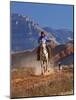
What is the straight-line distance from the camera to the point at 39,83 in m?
2.25

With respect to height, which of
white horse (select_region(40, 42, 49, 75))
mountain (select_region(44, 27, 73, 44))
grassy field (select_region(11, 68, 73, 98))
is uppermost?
mountain (select_region(44, 27, 73, 44))

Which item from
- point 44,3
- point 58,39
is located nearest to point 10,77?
point 58,39

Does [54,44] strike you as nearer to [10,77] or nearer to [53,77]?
[53,77]

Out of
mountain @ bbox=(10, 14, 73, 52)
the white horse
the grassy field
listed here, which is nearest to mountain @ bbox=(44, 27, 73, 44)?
mountain @ bbox=(10, 14, 73, 52)

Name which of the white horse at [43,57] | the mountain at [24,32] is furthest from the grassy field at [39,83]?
the mountain at [24,32]

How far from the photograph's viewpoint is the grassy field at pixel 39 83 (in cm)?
220

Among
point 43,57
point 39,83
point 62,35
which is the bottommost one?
point 39,83

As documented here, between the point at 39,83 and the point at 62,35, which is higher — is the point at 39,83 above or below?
below

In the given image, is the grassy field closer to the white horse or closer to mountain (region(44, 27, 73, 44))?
the white horse

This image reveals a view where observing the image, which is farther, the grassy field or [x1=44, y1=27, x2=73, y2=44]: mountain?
[x1=44, y1=27, x2=73, y2=44]: mountain

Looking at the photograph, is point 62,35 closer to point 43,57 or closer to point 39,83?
point 43,57

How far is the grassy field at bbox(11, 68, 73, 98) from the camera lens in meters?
2.20

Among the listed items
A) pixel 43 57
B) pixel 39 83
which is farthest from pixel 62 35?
pixel 39 83
